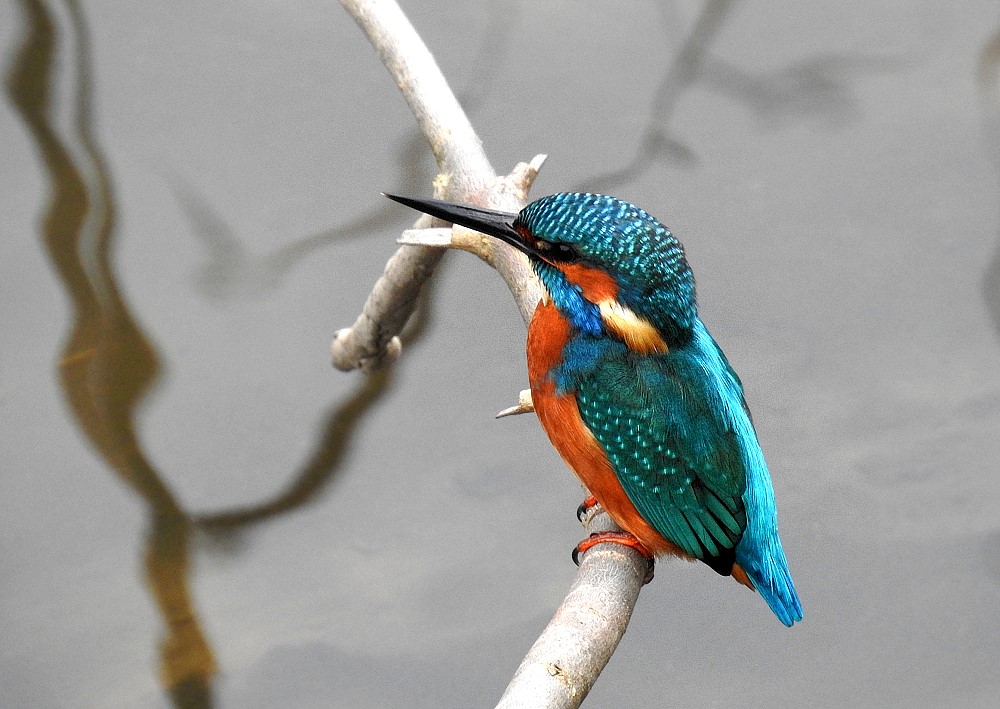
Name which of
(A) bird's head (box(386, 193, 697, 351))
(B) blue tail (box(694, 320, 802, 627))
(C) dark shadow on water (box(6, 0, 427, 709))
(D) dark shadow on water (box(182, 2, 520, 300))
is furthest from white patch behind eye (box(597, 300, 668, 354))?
(D) dark shadow on water (box(182, 2, 520, 300))

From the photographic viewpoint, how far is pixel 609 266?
186 centimetres

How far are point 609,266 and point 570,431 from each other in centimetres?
31

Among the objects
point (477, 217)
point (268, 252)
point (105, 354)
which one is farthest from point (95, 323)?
point (477, 217)

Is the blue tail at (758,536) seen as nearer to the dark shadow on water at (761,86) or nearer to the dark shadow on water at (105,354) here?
the dark shadow on water at (105,354)

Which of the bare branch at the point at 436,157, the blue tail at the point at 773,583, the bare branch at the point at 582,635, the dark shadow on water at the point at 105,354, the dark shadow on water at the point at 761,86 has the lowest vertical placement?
the dark shadow on water at the point at 105,354

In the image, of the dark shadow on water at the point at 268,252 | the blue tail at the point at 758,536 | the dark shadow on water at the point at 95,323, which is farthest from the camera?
the dark shadow on water at the point at 268,252

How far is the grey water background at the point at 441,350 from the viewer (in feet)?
9.40

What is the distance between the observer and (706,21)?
393 centimetres

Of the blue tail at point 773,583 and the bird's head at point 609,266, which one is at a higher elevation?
the bird's head at point 609,266

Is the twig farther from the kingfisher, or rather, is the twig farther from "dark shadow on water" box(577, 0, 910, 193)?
"dark shadow on water" box(577, 0, 910, 193)

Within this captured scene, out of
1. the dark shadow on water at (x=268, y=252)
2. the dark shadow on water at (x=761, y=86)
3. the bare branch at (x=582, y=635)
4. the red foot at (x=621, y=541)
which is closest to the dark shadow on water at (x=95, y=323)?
the dark shadow on water at (x=268, y=252)

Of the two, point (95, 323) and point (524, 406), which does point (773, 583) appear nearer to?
point (524, 406)

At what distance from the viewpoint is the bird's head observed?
1.84 meters

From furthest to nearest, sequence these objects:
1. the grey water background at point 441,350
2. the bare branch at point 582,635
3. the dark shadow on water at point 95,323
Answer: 1. the dark shadow on water at point 95,323
2. the grey water background at point 441,350
3. the bare branch at point 582,635
